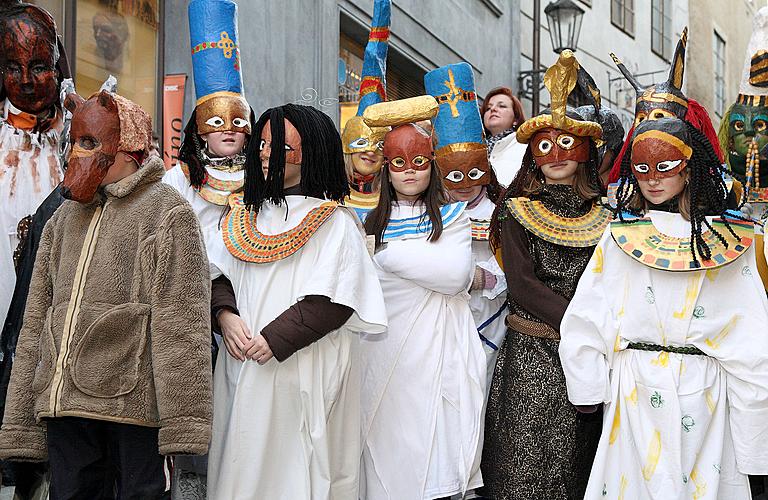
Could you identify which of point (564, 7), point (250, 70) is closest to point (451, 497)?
point (250, 70)

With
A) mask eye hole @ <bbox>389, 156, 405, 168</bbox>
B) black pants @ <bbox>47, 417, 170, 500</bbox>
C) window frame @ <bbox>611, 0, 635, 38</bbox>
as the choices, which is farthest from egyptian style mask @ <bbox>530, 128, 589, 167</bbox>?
window frame @ <bbox>611, 0, 635, 38</bbox>

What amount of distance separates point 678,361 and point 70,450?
84.6 inches

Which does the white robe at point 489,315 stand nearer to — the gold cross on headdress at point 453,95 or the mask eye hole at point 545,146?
the mask eye hole at point 545,146

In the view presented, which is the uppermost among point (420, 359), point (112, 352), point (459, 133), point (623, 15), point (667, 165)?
point (623, 15)

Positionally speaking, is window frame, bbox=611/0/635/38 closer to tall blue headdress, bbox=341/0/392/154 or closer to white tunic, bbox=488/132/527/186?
white tunic, bbox=488/132/527/186

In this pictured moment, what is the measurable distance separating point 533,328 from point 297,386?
105 centimetres

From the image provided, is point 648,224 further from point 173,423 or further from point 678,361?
point 173,423

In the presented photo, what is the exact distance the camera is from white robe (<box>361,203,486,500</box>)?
3920 millimetres

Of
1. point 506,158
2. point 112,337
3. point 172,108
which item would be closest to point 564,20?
point 172,108

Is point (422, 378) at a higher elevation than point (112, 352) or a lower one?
lower

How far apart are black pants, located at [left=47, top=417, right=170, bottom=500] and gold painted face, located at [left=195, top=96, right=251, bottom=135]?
5.76 ft

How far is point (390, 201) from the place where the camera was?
13.9 ft

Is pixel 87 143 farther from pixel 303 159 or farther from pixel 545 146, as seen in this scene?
pixel 545 146

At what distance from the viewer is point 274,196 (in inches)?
143
